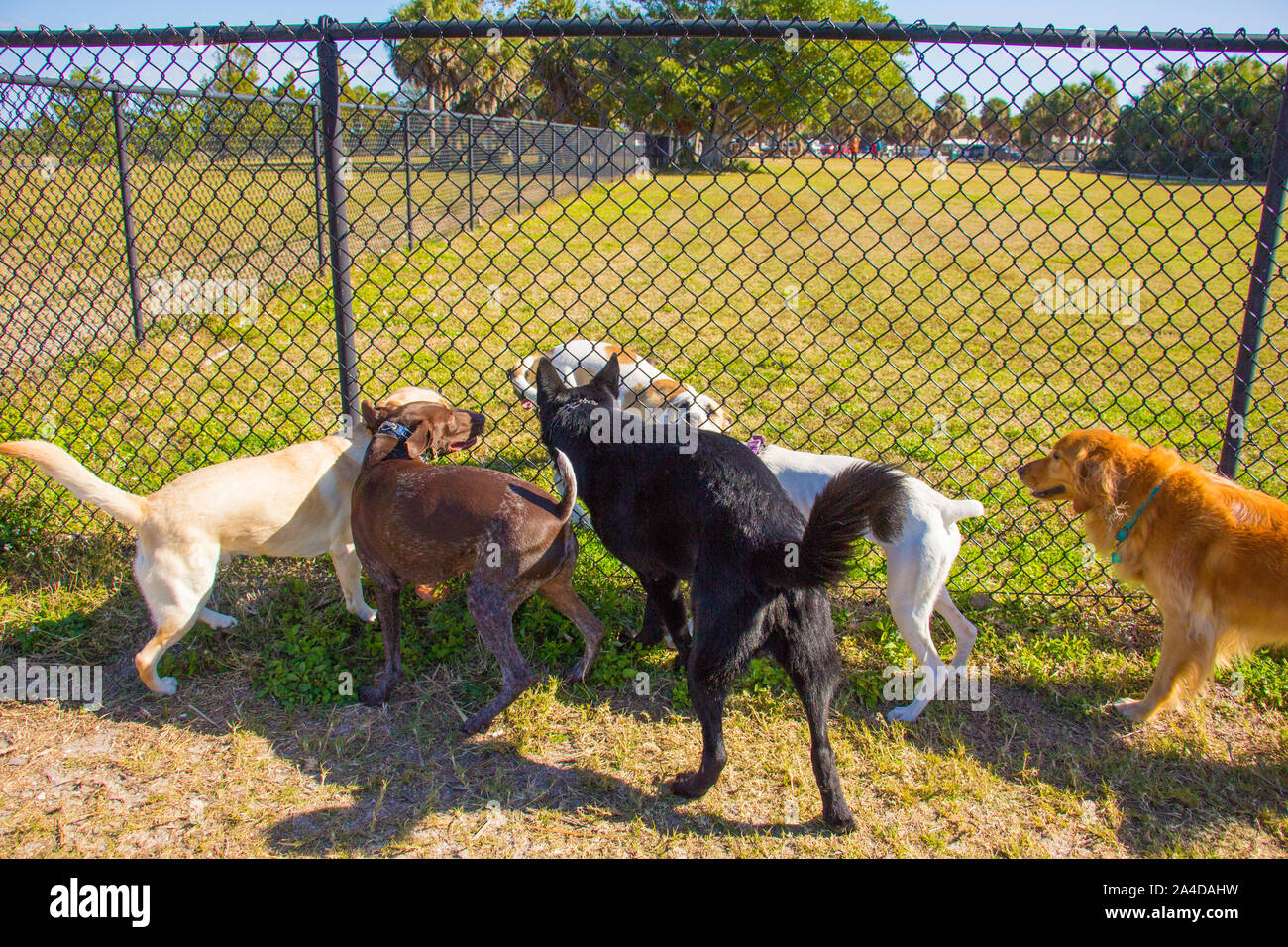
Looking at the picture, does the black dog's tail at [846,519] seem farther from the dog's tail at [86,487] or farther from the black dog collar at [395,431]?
the dog's tail at [86,487]

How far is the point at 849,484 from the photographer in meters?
2.22

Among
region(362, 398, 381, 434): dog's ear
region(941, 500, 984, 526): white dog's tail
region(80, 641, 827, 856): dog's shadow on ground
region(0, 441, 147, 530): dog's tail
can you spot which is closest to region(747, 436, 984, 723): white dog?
region(941, 500, 984, 526): white dog's tail

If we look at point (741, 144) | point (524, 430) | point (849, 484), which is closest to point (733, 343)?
point (524, 430)

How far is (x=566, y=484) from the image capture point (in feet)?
9.61

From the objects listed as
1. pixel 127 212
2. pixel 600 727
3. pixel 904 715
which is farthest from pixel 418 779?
pixel 127 212

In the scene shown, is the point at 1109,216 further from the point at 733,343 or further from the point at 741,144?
the point at 741,144

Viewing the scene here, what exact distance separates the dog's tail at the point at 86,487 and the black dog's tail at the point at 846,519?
2390 mm

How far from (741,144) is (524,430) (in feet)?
10.1

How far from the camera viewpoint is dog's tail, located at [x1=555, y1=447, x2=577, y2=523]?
2.87m

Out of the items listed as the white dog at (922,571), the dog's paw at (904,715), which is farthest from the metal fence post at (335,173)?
the dog's paw at (904,715)

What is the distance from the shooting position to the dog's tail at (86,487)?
3012 millimetres
